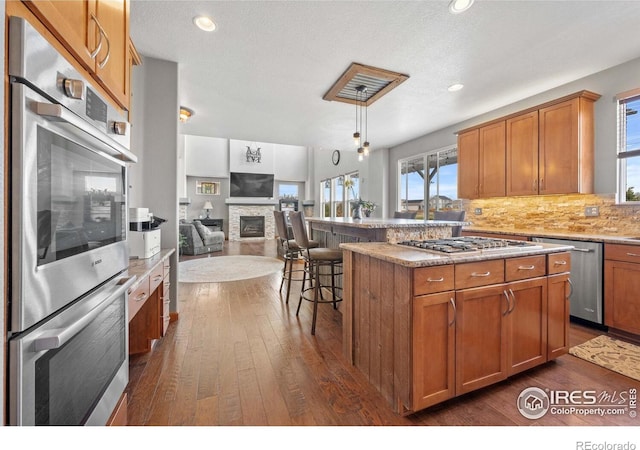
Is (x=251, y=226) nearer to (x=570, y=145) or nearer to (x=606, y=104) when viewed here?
(x=570, y=145)

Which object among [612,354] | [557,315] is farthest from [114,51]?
[612,354]

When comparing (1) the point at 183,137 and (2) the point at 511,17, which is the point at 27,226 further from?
(1) the point at 183,137

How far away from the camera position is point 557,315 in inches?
72.5

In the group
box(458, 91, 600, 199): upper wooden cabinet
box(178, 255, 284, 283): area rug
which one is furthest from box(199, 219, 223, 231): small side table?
box(458, 91, 600, 199): upper wooden cabinet

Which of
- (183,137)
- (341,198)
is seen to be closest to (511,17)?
(341,198)

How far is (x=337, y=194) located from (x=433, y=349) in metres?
8.00

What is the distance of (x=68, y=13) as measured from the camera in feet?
2.57

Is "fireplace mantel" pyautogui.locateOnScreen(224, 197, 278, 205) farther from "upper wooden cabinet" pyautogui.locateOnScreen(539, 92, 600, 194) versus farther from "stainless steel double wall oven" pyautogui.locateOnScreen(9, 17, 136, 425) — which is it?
"stainless steel double wall oven" pyautogui.locateOnScreen(9, 17, 136, 425)

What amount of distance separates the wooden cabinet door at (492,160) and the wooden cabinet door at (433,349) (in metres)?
2.95

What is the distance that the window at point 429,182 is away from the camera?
489 cm

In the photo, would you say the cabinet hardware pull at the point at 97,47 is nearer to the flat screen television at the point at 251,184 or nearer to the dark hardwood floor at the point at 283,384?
the dark hardwood floor at the point at 283,384

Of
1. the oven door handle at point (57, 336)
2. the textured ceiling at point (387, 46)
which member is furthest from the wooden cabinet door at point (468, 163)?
the oven door handle at point (57, 336)

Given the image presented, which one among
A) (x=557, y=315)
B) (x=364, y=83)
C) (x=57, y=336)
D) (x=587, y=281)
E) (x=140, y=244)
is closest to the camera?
(x=57, y=336)

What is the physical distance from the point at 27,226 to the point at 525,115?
437cm
